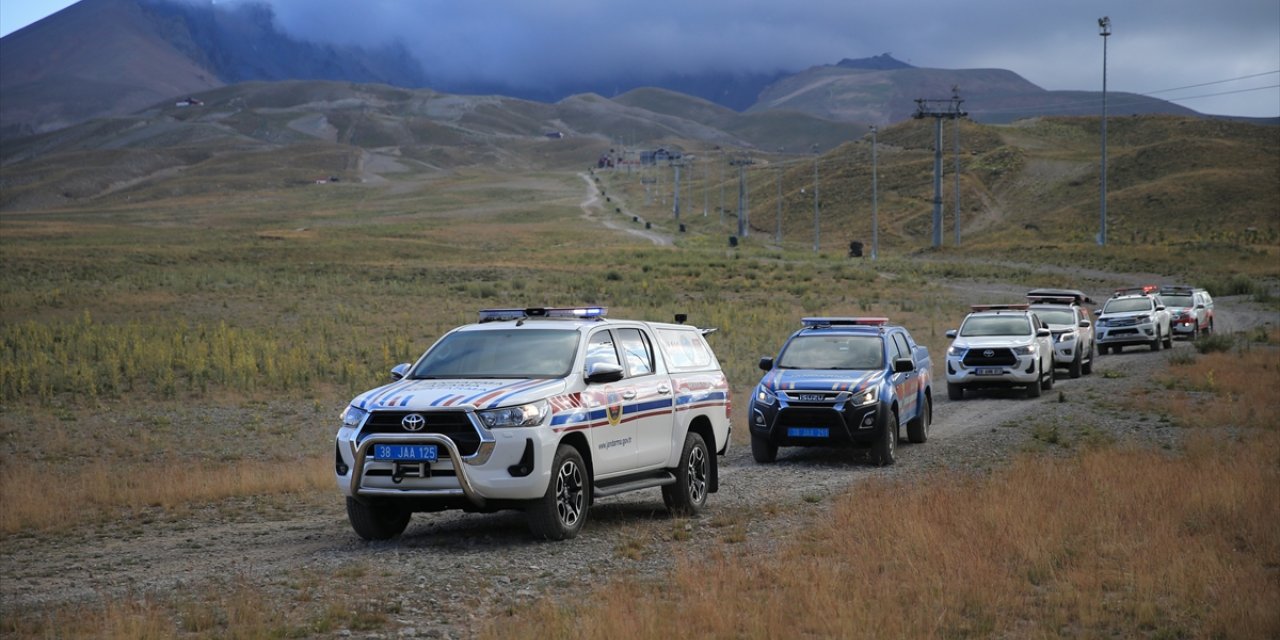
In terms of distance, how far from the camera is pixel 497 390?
11.3 m

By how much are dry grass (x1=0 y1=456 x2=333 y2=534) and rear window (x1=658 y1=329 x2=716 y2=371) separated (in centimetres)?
589

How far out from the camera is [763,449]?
1845cm

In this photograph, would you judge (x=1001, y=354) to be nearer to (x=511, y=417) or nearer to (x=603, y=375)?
(x=603, y=375)

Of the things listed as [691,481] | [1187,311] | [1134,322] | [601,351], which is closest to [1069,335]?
[1134,322]

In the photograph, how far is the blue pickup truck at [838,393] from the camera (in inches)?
698

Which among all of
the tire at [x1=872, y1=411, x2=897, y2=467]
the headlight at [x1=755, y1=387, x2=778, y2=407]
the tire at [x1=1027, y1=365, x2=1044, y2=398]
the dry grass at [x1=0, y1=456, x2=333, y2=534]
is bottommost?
the tire at [x1=1027, y1=365, x2=1044, y2=398]

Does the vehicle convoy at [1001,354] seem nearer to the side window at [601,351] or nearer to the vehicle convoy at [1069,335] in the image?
the vehicle convoy at [1069,335]

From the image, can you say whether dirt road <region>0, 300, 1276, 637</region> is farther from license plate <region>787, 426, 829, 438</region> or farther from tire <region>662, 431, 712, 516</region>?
license plate <region>787, 426, 829, 438</region>

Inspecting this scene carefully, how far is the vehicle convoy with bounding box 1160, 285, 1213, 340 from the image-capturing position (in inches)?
1670

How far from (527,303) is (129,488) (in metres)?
34.4

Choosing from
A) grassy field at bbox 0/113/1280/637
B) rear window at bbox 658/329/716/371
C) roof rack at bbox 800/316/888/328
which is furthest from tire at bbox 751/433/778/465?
rear window at bbox 658/329/716/371

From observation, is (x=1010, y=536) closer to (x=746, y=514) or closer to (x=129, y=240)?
(x=746, y=514)

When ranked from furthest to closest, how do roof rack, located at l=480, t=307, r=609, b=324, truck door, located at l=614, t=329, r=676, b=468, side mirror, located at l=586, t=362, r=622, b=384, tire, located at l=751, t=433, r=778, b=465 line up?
tire, located at l=751, t=433, r=778, b=465 → roof rack, located at l=480, t=307, r=609, b=324 → truck door, located at l=614, t=329, r=676, b=468 → side mirror, located at l=586, t=362, r=622, b=384

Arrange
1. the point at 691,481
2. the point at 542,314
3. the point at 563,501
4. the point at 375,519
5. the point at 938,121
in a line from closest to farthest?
the point at 563,501 → the point at 375,519 → the point at 542,314 → the point at 691,481 → the point at 938,121
